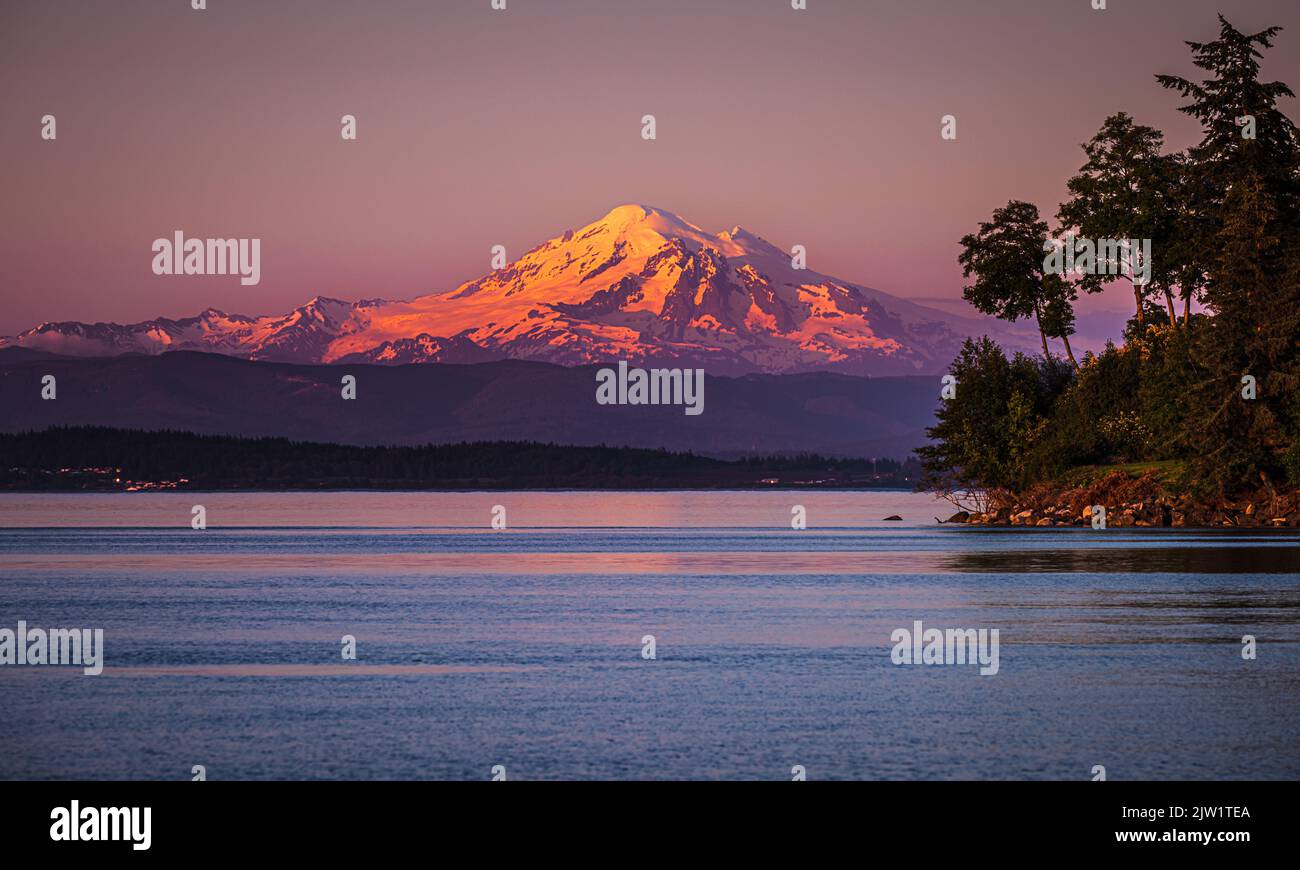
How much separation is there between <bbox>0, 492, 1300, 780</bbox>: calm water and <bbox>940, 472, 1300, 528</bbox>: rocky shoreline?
36.2m

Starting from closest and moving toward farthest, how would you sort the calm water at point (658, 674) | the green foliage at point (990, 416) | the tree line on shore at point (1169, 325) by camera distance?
the calm water at point (658, 674)
the tree line on shore at point (1169, 325)
the green foliage at point (990, 416)

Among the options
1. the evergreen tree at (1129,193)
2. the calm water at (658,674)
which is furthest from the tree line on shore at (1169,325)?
the calm water at (658,674)

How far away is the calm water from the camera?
2453 cm

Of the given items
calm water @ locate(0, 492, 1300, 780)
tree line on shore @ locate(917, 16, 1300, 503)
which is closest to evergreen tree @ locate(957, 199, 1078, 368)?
tree line on shore @ locate(917, 16, 1300, 503)

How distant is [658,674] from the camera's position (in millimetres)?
33938

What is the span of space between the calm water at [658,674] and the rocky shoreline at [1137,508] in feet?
119

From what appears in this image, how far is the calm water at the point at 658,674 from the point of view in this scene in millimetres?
24531

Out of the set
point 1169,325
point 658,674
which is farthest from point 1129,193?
point 658,674

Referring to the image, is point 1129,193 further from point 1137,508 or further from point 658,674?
point 658,674

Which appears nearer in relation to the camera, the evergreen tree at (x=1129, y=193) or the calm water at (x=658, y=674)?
the calm water at (x=658, y=674)

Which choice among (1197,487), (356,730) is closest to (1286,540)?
(1197,487)

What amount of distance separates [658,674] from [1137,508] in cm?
8739

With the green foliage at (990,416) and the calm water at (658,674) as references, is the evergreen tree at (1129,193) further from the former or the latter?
the calm water at (658,674)
